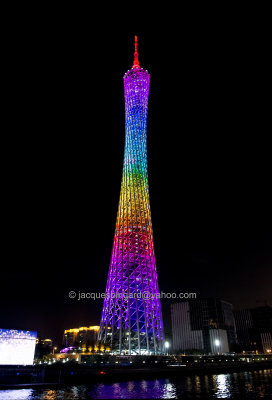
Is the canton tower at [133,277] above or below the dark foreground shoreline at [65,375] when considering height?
above

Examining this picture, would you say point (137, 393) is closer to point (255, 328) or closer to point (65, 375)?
point (65, 375)

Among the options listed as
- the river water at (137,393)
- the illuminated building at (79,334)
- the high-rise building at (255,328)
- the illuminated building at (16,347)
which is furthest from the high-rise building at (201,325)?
the river water at (137,393)

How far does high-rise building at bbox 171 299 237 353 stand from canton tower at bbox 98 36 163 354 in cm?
7301

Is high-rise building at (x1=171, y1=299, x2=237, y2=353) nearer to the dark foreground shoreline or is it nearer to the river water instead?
the dark foreground shoreline

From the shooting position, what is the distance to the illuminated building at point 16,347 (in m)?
30.1

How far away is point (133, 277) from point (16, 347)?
50.8ft

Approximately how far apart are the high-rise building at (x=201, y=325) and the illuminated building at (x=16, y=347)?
84919 millimetres

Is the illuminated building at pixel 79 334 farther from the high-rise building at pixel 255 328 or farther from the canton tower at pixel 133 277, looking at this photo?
the canton tower at pixel 133 277

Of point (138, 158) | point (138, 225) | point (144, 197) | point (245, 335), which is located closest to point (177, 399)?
point (138, 225)

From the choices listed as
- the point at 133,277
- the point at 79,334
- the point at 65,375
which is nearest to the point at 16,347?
the point at 65,375

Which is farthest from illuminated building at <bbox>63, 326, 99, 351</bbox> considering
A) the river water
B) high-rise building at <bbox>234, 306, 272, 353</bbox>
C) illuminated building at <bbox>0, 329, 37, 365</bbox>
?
the river water

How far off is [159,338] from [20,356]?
16.8 m

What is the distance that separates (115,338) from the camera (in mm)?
41938

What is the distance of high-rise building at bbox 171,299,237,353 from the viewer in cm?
10850
